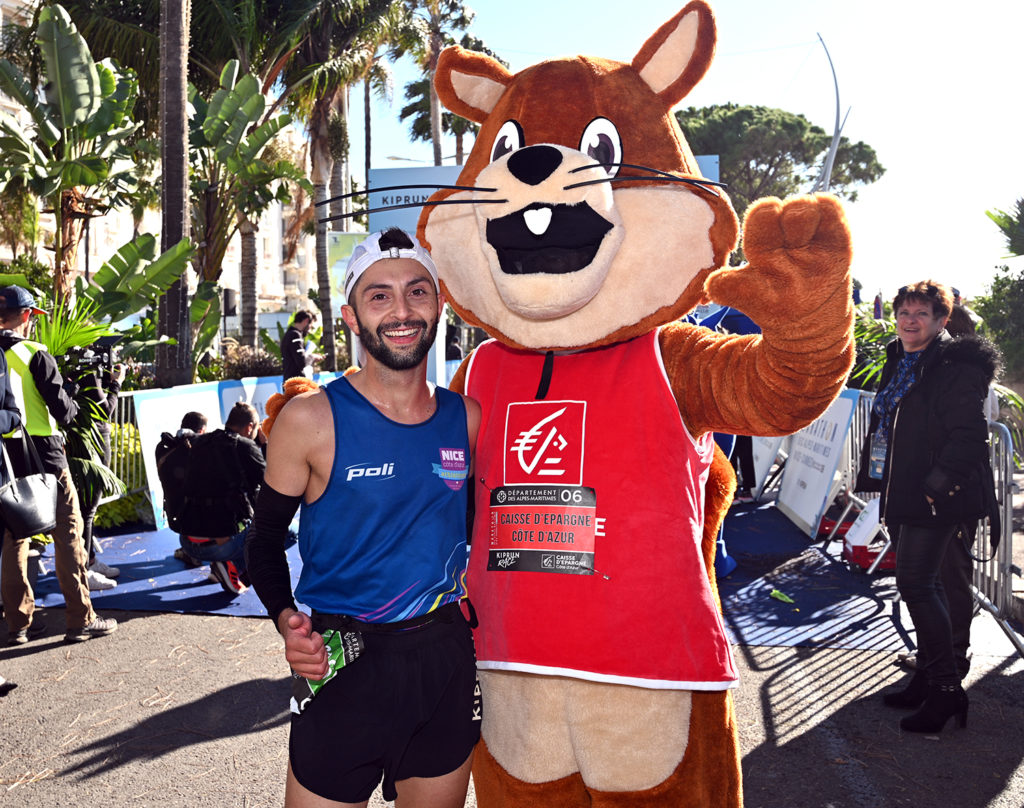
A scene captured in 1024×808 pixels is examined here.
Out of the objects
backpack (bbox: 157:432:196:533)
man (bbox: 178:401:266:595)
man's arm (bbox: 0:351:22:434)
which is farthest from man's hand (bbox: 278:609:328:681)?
backpack (bbox: 157:432:196:533)

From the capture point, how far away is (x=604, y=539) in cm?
Result: 219

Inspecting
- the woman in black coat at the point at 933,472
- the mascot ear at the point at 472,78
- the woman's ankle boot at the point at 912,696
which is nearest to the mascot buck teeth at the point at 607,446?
the mascot ear at the point at 472,78

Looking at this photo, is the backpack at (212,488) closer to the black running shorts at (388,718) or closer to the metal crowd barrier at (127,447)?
the metal crowd barrier at (127,447)

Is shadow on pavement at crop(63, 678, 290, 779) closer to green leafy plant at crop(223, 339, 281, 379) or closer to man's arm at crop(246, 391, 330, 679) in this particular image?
man's arm at crop(246, 391, 330, 679)

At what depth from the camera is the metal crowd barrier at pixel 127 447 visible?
8.21 metres

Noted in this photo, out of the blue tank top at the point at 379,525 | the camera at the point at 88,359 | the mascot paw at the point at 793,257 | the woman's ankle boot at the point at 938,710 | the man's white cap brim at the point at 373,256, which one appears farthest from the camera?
the camera at the point at 88,359

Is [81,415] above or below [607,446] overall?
below

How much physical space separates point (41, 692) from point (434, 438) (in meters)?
3.54

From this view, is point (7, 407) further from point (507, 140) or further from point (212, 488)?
point (507, 140)

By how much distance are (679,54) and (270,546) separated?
1747mm

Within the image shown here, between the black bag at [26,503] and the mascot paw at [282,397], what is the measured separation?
253 cm

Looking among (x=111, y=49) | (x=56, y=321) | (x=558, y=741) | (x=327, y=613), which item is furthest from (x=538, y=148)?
A: (x=111, y=49)

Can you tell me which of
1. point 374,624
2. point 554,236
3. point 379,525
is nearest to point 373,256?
point 554,236

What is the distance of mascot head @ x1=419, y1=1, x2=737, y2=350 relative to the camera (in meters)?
2.22
